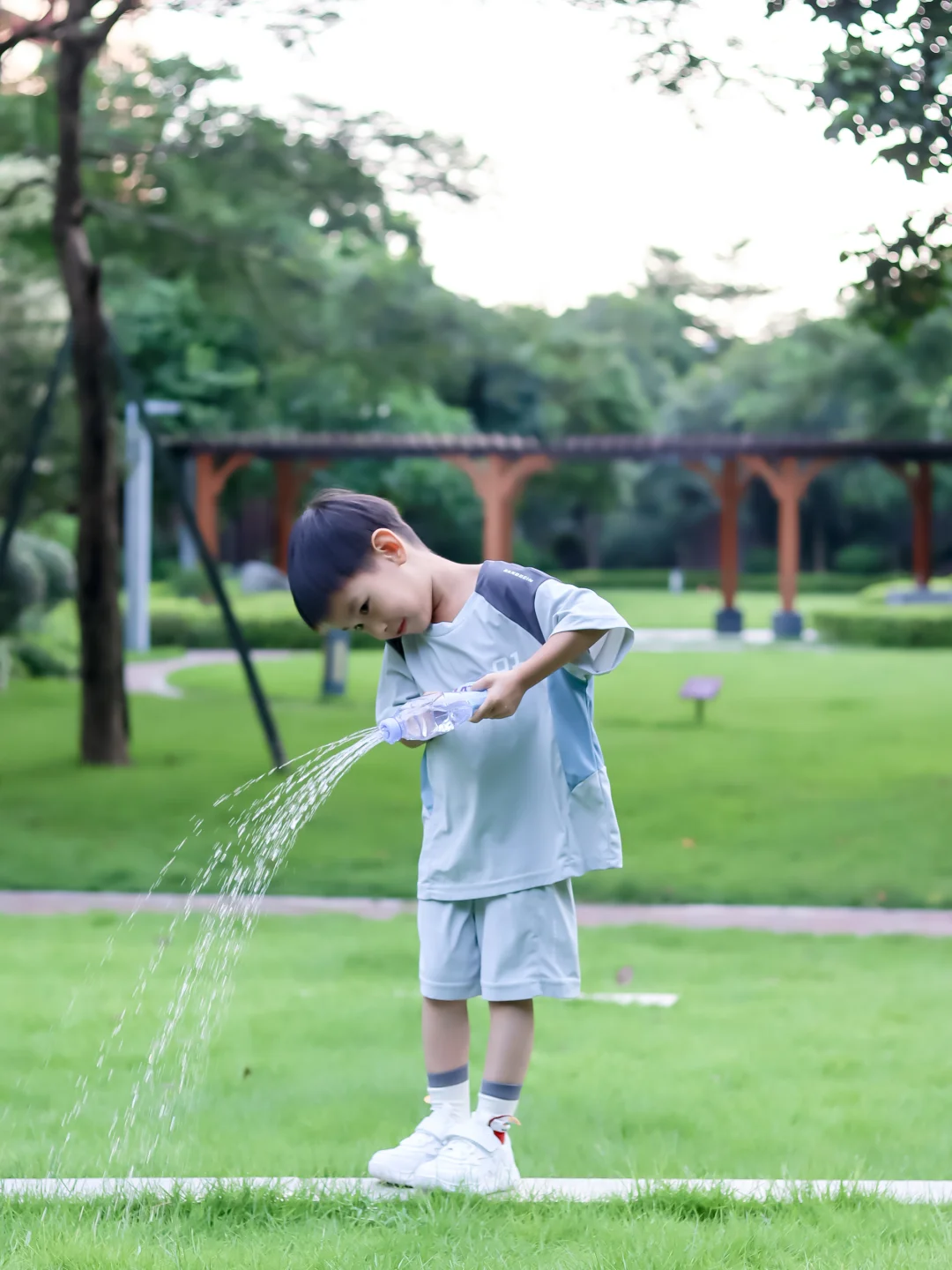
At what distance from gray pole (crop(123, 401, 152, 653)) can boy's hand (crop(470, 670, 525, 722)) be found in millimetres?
21882

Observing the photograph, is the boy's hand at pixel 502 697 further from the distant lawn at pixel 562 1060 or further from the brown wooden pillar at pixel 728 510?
the brown wooden pillar at pixel 728 510

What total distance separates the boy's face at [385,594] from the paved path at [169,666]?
15471 millimetres

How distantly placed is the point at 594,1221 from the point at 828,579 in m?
43.9

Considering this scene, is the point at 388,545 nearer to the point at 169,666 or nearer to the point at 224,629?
the point at 169,666

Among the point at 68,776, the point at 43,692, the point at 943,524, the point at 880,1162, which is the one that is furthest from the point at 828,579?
the point at 880,1162

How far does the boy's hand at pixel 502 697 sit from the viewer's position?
9.38ft

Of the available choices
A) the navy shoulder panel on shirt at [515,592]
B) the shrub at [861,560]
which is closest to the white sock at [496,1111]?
the navy shoulder panel on shirt at [515,592]

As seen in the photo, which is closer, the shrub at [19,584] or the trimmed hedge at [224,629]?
the shrub at [19,584]

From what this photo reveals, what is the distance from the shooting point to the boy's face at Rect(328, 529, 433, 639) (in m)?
2.97

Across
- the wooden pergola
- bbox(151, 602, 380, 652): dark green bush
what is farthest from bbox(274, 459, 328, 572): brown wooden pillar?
bbox(151, 602, 380, 652): dark green bush

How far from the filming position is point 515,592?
305 centimetres

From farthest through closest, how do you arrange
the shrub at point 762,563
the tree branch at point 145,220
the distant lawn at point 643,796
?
the shrub at point 762,563
the tree branch at point 145,220
the distant lawn at point 643,796

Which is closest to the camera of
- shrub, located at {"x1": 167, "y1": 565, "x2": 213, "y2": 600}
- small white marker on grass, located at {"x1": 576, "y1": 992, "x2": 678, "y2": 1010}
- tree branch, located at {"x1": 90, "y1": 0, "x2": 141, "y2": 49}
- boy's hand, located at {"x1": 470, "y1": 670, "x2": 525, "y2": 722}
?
boy's hand, located at {"x1": 470, "y1": 670, "x2": 525, "y2": 722}

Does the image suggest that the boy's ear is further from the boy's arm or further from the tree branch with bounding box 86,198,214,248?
the tree branch with bounding box 86,198,214,248
